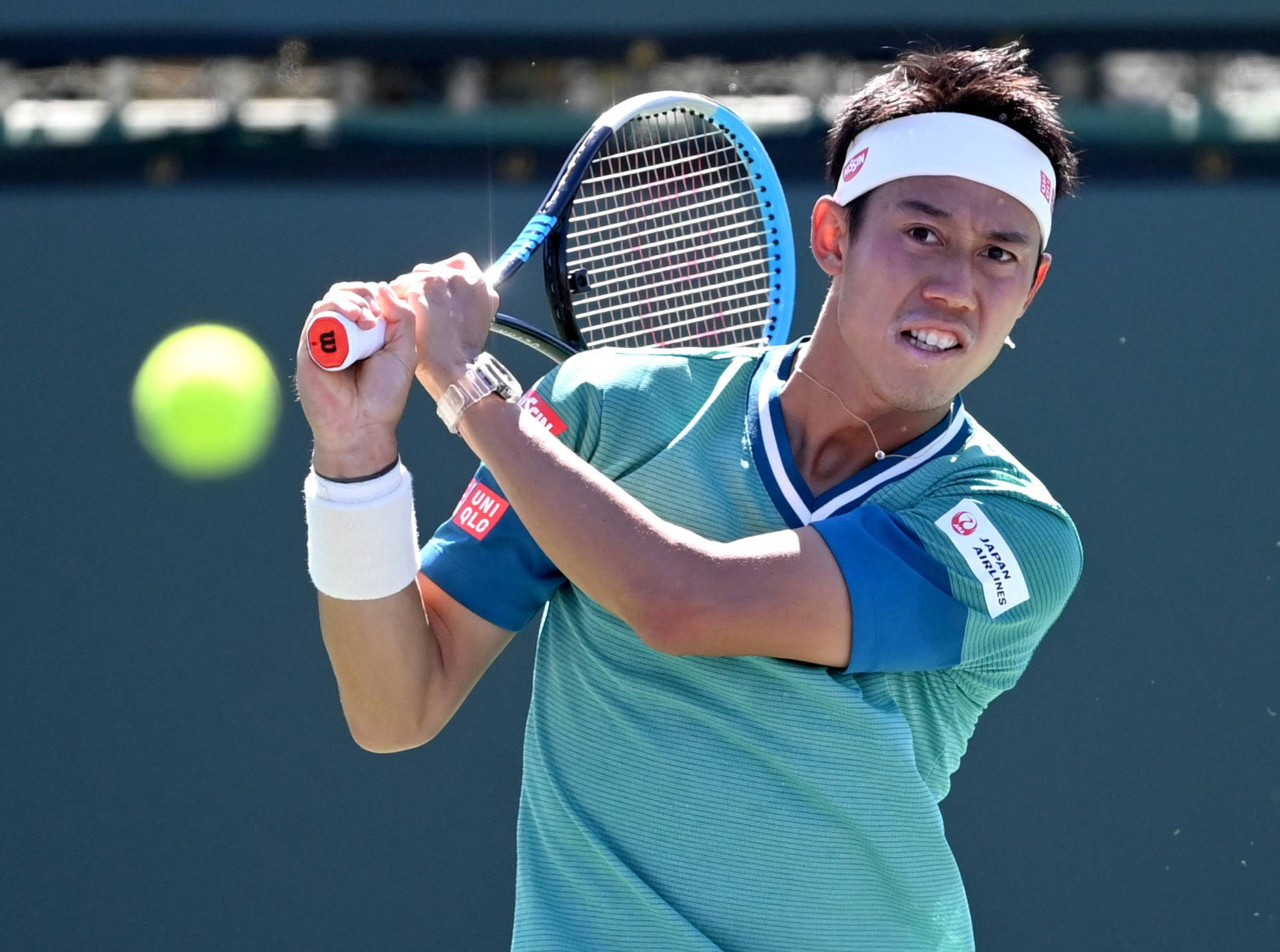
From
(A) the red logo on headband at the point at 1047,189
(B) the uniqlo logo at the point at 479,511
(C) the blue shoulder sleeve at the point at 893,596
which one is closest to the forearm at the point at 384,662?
(B) the uniqlo logo at the point at 479,511

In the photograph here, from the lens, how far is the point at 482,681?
3346 millimetres

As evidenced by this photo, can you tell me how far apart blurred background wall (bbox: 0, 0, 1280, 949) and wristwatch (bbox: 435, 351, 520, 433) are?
1.66 meters

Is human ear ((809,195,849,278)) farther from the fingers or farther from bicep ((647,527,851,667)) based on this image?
the fingers

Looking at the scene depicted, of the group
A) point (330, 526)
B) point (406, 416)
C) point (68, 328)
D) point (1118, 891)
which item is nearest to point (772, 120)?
point (406, 416)

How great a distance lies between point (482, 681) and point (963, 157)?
5.85 ft

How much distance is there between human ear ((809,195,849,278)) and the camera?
199 centimetres

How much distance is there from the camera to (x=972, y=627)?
1786 millimetres

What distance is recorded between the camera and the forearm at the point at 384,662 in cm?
177

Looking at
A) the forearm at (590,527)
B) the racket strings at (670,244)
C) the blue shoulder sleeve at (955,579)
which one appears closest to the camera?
the forearm at (590,527)

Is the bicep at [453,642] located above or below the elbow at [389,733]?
above

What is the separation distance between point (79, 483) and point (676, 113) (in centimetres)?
158

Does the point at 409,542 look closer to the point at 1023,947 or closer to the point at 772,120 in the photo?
the point at 772,120

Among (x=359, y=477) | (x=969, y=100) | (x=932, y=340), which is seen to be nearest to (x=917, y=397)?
(x=932, y=340)

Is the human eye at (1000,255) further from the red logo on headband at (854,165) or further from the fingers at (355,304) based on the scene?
the fingers at (355,304)
